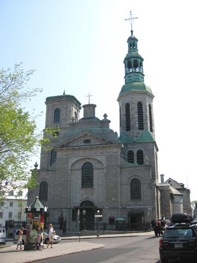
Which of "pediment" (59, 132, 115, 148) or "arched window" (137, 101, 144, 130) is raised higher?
"arched window" (137, 101, 144, 130)

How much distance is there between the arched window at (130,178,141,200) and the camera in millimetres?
44281

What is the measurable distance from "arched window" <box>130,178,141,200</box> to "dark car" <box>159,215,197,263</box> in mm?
32280

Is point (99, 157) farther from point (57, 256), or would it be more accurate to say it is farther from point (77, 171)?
point (57, 256)

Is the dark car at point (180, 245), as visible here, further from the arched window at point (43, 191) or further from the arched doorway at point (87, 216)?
the arched window at point (43, 191)

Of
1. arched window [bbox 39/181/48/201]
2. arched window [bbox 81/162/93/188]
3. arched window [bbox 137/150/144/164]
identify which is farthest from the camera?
arched window [bbox 137/150/144/164]

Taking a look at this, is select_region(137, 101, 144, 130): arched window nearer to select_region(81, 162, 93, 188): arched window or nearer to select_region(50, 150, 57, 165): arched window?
select_region(81, 162, 93, 188): arched window

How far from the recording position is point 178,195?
62.0 metres

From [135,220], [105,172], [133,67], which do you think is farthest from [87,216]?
[133,67]

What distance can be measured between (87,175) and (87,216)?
6.01m

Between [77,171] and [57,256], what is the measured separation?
1239 inches

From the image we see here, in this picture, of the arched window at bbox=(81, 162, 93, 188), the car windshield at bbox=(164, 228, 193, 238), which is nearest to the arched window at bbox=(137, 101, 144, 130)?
the arched window at bbox=(81, 162, 93, 188)

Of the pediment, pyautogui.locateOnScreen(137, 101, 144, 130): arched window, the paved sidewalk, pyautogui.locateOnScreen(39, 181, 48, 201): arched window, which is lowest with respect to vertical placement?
the paved sidewalk

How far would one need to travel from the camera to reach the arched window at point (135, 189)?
44281 millimetres

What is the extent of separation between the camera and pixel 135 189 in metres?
44.7
